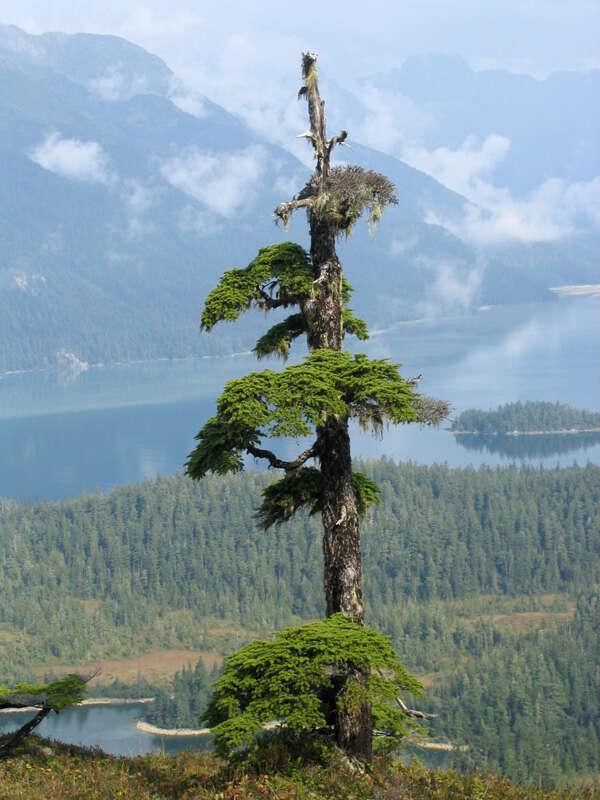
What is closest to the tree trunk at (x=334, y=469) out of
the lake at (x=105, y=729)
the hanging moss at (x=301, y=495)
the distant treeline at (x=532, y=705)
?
the hanging moss at (x=301, y=495)

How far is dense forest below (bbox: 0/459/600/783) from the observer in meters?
125

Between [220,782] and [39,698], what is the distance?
5.07m

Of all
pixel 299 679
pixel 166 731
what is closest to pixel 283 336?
pixel 299 679

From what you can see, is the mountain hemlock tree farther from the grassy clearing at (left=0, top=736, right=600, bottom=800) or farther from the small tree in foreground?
the small tree in foreground

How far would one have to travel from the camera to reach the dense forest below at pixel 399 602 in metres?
125

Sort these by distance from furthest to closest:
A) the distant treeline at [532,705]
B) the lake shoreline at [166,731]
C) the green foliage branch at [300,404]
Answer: the lake shoreline at [166,731] < the distant treeline at [532,705] < the green foliage branch at [300,404]

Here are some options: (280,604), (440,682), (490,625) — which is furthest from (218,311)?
(280,604)

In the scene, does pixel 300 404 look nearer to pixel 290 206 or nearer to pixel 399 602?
pixel 290 206

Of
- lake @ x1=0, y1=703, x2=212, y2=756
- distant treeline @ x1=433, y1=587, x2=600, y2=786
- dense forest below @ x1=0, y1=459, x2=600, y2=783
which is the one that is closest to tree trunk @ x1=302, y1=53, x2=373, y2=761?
distant treeline @ x1=433, y1=587, x2=600, y2=786

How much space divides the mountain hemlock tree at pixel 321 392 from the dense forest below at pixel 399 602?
9765 cm

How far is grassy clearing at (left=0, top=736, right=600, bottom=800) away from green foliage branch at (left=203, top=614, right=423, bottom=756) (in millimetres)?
892

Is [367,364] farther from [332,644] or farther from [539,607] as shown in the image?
[539,607]

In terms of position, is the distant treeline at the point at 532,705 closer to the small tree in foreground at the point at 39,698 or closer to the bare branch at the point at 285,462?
the small tree in foreground at the point at 39,698

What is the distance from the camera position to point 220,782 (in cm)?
1719
